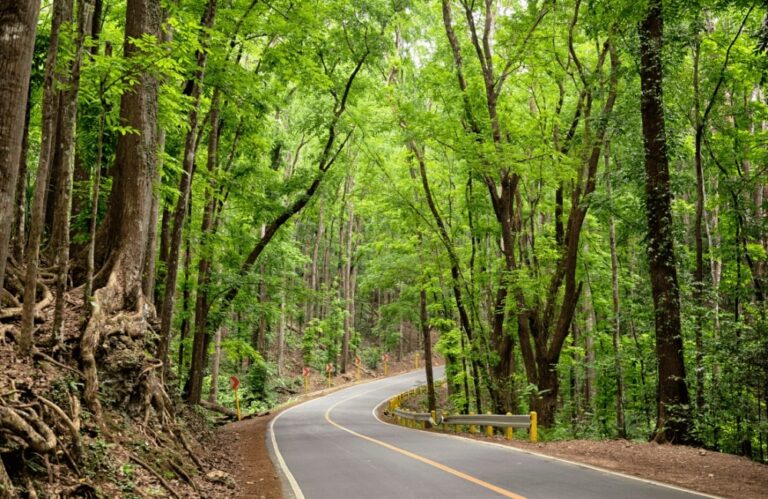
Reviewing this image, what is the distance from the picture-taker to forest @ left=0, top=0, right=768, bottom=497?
24.6ft

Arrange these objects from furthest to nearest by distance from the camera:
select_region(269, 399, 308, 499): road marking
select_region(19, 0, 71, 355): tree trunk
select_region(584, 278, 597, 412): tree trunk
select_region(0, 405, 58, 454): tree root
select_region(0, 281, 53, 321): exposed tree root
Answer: select_region(584, 278, 597, 412): tree trunk < select_region(269, 399, 308, 499): road marking < select_region(0, 281, 53, 321): exposed tree root < select_region(19, 0, 71, 355): tree trunk < select_region(0, 405, 58, 454): tree root

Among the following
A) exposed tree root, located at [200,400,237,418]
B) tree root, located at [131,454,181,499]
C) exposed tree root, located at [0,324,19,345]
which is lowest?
exposed tree root, located at [200,400,237,418]

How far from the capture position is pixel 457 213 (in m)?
24.7

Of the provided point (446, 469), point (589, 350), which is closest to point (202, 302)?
point (446, 469)

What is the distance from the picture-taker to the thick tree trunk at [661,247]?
1088cm

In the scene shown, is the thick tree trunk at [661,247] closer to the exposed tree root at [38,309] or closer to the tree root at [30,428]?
the tree root at [30,428]

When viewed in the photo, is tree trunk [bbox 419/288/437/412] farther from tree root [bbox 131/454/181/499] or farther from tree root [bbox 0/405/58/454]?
tree root [bbox 0/405/58/454]

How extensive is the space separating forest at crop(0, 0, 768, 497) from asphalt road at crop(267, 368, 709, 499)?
305 centimetres

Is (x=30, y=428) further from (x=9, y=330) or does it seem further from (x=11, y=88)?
(x=11, y=88)

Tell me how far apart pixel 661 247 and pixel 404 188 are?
39.3ft

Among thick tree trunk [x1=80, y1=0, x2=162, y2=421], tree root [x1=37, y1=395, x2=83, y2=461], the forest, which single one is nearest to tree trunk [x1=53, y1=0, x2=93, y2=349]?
the forest

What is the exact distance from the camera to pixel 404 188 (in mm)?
21906

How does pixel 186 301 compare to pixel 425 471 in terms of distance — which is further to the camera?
pixel 186 301

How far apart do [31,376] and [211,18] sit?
842cm
